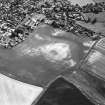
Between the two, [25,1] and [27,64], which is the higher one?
[25,1]

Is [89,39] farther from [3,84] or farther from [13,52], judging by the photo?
[3,84]

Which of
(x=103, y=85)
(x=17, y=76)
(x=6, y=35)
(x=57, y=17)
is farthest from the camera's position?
(x=57, y=17)

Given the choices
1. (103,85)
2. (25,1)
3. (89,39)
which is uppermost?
(25,1)

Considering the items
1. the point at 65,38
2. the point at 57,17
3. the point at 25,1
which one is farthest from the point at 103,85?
the point at 25,1

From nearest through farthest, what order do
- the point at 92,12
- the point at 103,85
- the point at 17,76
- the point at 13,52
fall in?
the point at 103,85 < the point at 17,76 < the point at 13,52 < the point at 92,12

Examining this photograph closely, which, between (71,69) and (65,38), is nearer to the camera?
(71,69)

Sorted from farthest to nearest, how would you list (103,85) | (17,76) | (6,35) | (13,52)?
(6,35), (13,52), (17,76), (103,85)

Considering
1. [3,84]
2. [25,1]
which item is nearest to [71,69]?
[3,84]

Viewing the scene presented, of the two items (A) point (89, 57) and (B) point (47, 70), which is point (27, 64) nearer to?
(B) point (47, 70)

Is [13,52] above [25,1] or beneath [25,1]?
beneath
